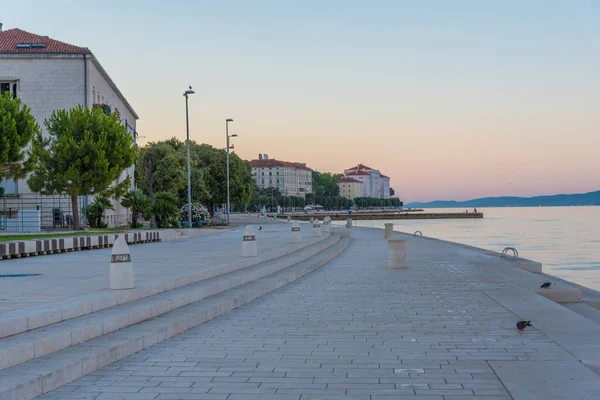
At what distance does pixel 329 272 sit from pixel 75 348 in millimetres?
12127

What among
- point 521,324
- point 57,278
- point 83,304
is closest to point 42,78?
point 57,278

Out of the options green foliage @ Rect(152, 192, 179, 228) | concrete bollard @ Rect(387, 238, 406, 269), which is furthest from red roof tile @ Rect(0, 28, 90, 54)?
concrete bollard @ Rect(387, 238, 406, 269)

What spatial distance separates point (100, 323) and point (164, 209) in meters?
40.8

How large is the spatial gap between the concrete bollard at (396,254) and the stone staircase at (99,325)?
624 centimetres

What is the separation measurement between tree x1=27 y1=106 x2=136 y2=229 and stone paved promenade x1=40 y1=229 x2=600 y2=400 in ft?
82.4

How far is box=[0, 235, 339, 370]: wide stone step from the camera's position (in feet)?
21.8

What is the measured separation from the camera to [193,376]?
680 cm

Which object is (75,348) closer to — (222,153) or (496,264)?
(496,264)

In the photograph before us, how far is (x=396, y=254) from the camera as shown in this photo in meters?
19.6

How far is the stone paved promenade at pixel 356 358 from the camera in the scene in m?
6.13

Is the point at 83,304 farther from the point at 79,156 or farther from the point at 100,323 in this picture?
the point at 79,156

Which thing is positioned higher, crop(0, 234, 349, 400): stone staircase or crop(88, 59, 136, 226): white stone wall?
crop(88, 59, 136, 226): white stone wall

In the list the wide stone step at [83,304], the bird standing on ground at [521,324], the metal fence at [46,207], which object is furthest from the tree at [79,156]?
the bird standing on ground at [521,324]

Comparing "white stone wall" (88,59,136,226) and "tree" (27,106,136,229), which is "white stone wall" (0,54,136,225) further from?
"tree" (27,106,136,229)
